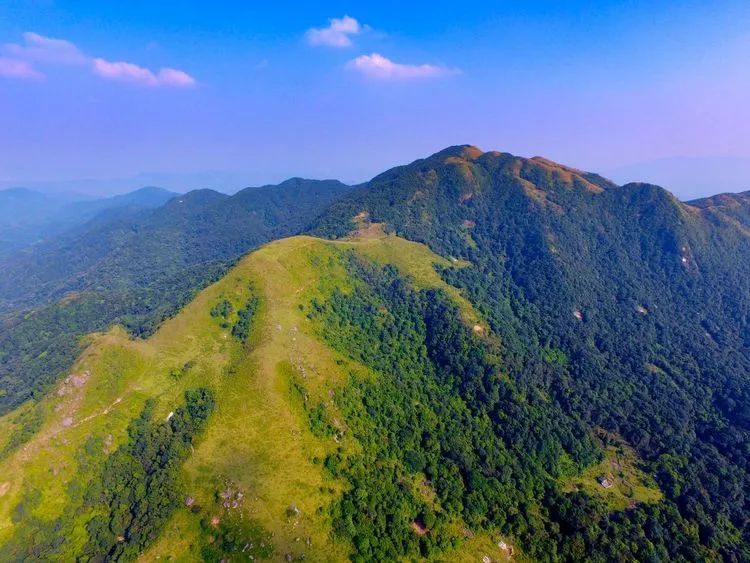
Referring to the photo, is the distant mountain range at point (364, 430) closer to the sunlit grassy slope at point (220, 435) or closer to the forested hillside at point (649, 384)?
the sunlit grassy slope at point (220, 435)

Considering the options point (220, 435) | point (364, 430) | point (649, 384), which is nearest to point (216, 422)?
point (220, 435)

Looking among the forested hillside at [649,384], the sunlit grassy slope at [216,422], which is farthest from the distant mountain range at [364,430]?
the forested hillside at [649,384]

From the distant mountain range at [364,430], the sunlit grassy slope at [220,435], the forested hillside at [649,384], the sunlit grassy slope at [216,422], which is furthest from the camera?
the forested hillside at [649,384]

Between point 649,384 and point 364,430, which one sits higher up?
point 364,430

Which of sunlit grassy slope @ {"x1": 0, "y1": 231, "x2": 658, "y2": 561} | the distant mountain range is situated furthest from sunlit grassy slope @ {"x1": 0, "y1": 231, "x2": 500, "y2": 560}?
the distant mountain range

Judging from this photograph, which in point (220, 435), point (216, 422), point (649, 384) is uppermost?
point (216, 422)

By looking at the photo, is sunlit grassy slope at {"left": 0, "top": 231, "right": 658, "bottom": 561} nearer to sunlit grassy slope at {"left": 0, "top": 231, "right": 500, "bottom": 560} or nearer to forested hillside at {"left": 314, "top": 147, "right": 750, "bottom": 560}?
sunlit grassy slope at {"left": 0, "top": 231, "right": 500, "bottom": 560}

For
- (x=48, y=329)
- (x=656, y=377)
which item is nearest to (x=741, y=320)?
(x=656, y=377)

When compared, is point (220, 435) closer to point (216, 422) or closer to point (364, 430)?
point (216, 422)

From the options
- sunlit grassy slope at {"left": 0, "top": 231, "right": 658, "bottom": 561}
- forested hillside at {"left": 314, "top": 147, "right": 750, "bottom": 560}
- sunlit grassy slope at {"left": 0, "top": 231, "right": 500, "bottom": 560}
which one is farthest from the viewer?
forested hillside at {"left": 314, "top": 147, "right": 750, "bottom": 560}
